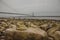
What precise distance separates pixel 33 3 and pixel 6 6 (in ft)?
1.29

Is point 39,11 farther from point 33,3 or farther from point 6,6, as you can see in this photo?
point 6,6

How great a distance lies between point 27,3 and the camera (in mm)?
1680

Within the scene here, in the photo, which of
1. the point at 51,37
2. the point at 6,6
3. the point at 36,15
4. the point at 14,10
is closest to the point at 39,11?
the point at 36,15

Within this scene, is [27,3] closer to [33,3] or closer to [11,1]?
[33,3]

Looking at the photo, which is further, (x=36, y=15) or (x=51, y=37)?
(x=36, y=15)

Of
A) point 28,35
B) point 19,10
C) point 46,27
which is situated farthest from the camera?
point 19,10

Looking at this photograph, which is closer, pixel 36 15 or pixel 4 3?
pixel 36 15

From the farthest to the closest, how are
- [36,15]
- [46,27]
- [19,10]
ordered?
1. [19,10]
2. [36,15]
3. [46,27]

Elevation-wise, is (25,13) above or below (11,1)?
below

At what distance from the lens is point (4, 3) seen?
1744 mm

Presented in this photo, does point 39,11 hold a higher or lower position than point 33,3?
lower

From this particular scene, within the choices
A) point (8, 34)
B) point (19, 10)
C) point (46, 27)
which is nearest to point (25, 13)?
point (19, 10)

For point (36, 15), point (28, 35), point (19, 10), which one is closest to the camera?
point (28, 35)

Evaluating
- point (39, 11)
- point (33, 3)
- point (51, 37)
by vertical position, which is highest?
point (33, 3)
